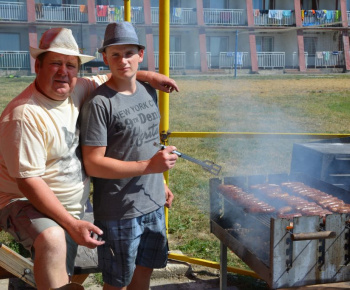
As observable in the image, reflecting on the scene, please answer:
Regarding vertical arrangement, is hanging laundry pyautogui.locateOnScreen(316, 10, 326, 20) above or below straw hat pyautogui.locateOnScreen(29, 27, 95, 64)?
above

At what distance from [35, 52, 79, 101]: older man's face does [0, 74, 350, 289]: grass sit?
2.44m

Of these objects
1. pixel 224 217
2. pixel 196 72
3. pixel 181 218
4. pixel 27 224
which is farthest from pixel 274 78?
pixel 27 224

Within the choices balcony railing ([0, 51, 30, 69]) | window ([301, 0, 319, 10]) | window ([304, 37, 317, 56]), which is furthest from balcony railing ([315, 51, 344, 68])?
balcony railing ([0, 51, 30, 69])

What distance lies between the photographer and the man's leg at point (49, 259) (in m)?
2.21

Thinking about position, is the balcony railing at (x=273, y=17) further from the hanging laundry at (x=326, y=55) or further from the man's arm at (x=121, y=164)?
the man's arm at (x=121, y=164)

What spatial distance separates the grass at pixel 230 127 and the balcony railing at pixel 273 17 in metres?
2.99

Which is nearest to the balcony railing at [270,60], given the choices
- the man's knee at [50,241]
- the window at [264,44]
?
the window at [264,44]

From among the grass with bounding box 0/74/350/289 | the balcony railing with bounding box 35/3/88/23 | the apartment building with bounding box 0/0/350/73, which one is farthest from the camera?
the balcony railing with bounding box 35/3/88/23

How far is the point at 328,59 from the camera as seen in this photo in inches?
1072

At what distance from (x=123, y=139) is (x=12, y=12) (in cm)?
2603

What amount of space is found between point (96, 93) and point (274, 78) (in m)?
22.7

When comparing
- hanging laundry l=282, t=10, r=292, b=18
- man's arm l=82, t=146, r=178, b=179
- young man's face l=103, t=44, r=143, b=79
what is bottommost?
man's arm l=82, t=146, r=178, b=179

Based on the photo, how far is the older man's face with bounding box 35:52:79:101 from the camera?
238 cm

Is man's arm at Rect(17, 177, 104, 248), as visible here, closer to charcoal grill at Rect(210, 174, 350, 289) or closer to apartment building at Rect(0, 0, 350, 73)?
charcoal grill at Rect(210, 174, 350, 289)
